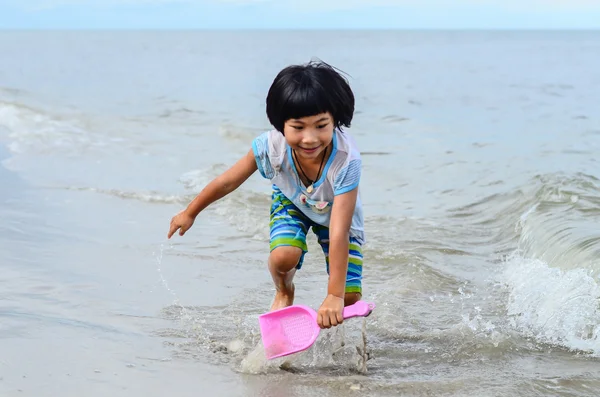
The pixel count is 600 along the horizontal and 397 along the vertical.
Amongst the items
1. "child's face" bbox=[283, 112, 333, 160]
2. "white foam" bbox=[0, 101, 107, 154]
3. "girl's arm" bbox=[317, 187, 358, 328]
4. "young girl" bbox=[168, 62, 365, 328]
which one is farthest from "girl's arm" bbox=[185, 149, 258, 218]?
"white foam" bbox=[0, 101, 107, 154]

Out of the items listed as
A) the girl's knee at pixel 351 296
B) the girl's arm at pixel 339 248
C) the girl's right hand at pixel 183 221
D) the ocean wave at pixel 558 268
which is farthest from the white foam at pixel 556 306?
the girl's right hand at pixel 183 221

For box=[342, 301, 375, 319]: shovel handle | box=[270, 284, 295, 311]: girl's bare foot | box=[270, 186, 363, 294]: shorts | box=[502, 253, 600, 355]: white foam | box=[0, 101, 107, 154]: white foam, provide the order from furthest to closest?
box=[0, 101, 107, 154]: white foam
box=[502, 253, 600, 355]: white foam
box=[270, 284, 295, 311]: girl's bare foot
box=[270, 186, 363, 294]: shorts
box=[342, 301, 375, 319]: shovel handle

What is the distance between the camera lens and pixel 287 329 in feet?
10.2

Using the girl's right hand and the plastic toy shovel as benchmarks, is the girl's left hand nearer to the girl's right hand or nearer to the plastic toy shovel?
the plastic toy shovel

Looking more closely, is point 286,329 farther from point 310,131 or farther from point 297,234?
point 310,131

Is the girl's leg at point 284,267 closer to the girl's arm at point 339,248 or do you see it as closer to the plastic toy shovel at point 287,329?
the plastic toy shovel at point 287,329

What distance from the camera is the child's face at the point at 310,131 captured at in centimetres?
294

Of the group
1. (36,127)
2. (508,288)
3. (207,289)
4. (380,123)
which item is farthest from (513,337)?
(380,123)

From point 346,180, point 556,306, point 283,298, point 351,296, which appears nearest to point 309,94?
point 346,180

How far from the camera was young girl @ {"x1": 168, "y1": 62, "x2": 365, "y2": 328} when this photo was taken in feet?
9.55

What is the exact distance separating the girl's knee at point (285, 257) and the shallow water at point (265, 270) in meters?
0.37

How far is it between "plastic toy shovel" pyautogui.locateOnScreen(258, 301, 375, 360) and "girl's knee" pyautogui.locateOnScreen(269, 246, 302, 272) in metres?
0.26

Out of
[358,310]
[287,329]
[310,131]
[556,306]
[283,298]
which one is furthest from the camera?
[556,306]

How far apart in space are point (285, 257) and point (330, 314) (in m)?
0.50
